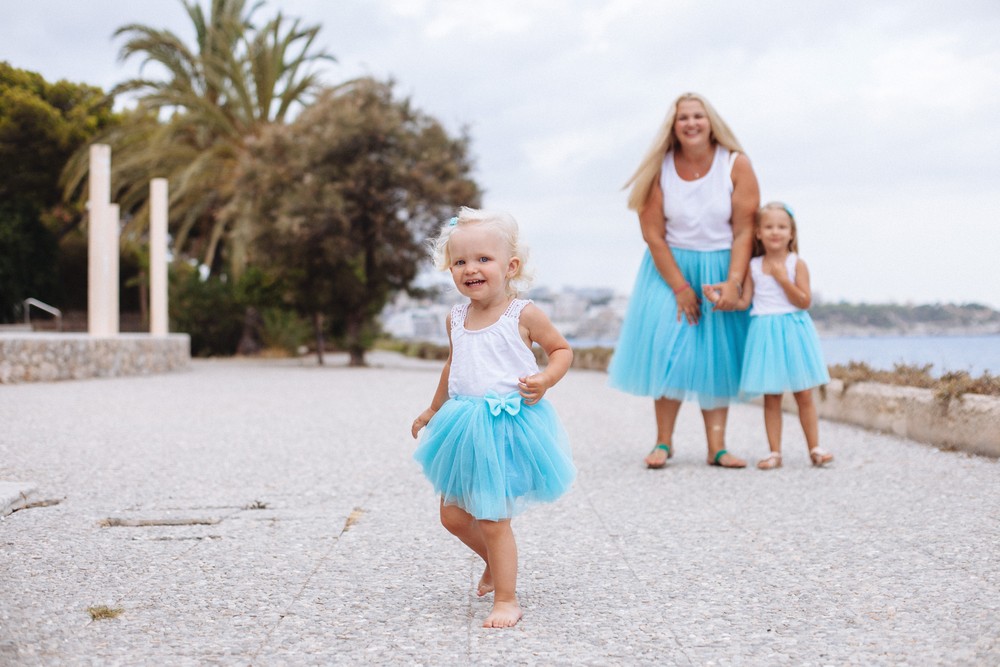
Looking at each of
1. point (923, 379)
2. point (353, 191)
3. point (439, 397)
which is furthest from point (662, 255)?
point (353, 191)

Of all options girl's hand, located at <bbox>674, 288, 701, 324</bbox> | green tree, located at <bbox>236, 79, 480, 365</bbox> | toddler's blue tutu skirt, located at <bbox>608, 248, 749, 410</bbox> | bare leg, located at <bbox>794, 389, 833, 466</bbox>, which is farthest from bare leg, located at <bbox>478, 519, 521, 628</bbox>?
green tree, located at <bbox>236, 79, 480, 365</bbox>

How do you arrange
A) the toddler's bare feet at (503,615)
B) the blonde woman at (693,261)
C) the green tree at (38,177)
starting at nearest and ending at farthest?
the toddler's bare feet at (503,615), the blonde woman at (693,261), the green tree at (38,177)

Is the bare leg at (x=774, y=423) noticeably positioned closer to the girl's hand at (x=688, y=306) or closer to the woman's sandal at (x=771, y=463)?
the woman's sandal at (x=771, y=463)

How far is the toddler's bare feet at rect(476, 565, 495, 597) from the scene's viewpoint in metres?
2.83

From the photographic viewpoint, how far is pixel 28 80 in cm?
1445

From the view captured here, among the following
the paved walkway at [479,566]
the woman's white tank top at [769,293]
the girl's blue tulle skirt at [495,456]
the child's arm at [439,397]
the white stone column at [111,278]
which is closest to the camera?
the paved walkway at [479,566]

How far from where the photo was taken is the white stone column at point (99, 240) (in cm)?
1497

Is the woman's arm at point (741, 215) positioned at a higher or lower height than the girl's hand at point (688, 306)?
higher

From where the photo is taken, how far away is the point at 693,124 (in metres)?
5.39

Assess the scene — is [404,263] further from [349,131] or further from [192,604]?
[192,604]

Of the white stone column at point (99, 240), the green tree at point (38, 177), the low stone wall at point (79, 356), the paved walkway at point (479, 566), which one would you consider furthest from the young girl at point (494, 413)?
the green tree at point (38, 177)

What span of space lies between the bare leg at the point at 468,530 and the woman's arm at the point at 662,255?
9.69 ft

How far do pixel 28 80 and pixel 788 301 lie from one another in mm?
13003

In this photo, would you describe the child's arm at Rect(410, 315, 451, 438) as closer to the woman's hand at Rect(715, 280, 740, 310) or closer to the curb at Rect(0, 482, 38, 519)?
the curb at Rect(0, 482, 38, 519)
